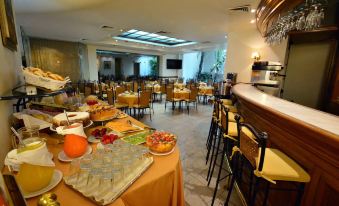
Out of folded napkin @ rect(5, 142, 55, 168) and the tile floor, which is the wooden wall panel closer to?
the tile floor

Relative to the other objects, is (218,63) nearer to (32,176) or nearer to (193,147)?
(193,147)

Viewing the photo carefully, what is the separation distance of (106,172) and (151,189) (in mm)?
259

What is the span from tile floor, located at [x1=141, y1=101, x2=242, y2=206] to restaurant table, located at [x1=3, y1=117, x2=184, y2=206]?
102 centimetres

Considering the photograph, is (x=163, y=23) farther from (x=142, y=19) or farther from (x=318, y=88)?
(x=318, y=88)

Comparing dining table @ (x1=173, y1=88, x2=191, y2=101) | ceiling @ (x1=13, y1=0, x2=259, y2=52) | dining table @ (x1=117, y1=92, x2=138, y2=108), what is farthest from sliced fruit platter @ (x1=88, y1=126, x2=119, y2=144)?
dining table @ (x1=173, y1=88, x2=191, y2=101)

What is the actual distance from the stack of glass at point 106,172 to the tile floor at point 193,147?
4.06 feet

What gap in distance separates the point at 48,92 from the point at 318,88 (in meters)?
4.89

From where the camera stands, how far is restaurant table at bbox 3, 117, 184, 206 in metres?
0.74

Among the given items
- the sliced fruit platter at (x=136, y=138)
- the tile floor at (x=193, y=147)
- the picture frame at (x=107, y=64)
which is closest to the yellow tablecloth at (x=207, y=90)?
the tile floor at (x=193, y=147)

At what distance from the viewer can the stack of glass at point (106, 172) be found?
767mm

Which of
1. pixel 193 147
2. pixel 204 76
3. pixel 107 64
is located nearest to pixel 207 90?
pixel 193 147

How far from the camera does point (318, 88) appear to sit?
12.0 ft

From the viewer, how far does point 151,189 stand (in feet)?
2.90

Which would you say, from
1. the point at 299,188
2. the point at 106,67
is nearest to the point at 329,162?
the point at 299,188
